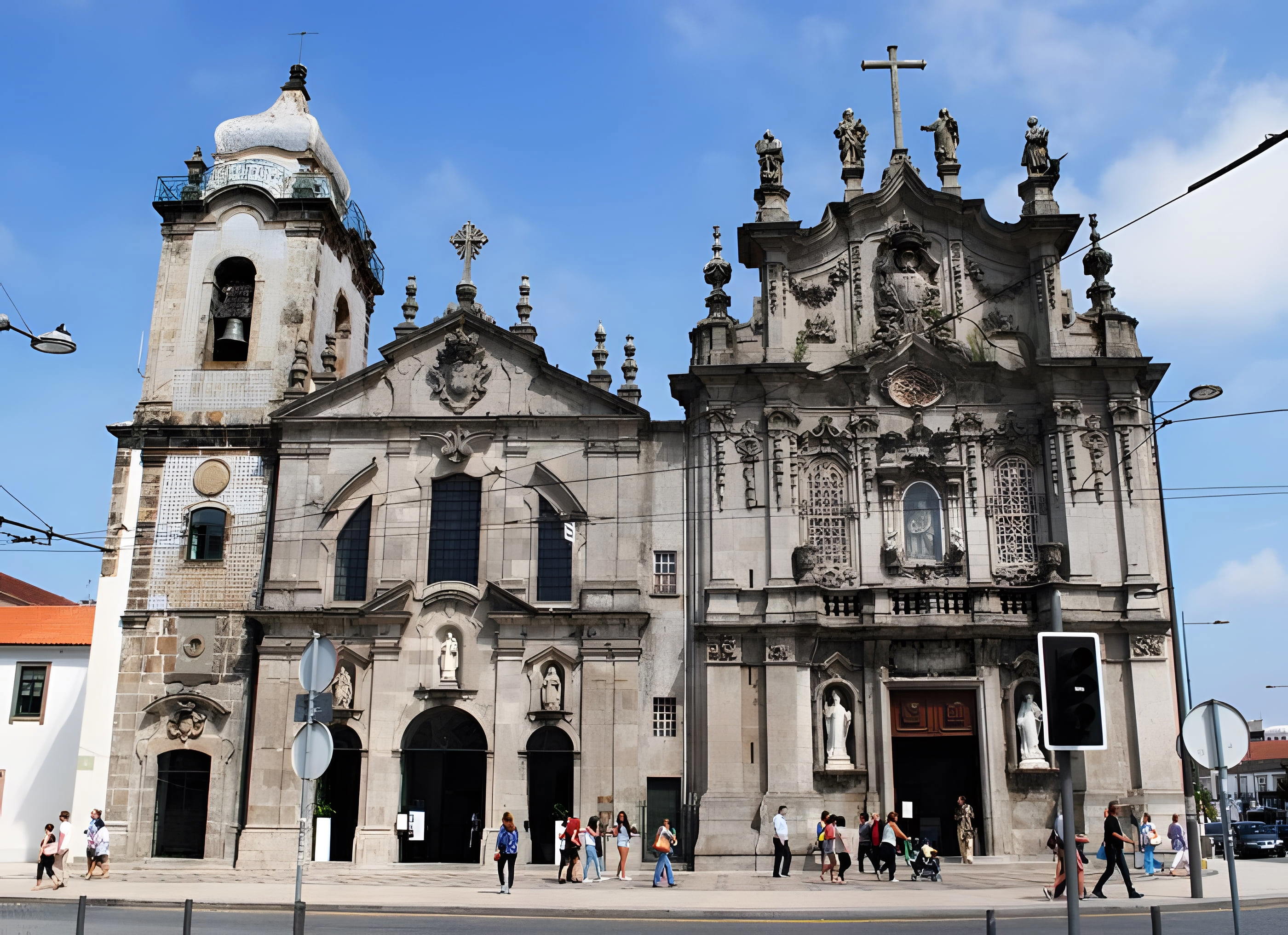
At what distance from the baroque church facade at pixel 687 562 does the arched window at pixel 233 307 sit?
852 millimetres

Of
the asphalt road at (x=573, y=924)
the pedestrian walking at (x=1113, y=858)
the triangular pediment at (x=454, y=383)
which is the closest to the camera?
the asphalt road at (x=573, y=924)

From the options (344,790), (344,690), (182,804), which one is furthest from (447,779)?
(182,804)

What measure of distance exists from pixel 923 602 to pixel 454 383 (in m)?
13.7

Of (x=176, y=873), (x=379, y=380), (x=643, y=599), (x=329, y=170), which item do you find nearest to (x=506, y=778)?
(x=643, y=599)

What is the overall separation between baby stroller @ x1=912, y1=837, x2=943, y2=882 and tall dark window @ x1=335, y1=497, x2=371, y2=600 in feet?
50.6

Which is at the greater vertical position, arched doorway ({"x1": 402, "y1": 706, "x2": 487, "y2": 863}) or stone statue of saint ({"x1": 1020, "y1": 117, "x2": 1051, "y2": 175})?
stone statue of saint ({"x1": 1020, "y1": 117, "x2": 1051, "y2": 175})

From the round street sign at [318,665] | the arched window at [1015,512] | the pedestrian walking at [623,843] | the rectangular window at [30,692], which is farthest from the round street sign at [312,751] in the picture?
the rectangular window at [30,692]

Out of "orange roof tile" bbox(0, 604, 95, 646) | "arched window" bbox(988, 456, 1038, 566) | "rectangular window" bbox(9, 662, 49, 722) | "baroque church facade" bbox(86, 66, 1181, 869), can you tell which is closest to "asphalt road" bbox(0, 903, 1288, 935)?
Answer: "baroque church facade" bbox(86, 66, 1181, 869)

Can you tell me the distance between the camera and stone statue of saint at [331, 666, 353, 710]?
101 ft

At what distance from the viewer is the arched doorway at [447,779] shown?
3044cm

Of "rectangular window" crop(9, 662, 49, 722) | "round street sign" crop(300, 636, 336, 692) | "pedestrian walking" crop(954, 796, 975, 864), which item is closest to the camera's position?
"round street sign" crop(300, 636, 336, 692)

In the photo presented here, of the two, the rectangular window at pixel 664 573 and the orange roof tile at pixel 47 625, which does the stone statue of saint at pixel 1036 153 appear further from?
the orange roof tile at pixel 47 625

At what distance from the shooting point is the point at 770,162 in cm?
3362

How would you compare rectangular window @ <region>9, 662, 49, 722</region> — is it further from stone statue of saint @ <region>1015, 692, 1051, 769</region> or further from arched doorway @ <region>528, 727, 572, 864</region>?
stone statue of saint @ <region>1015, 692, 1051, 769</region>
